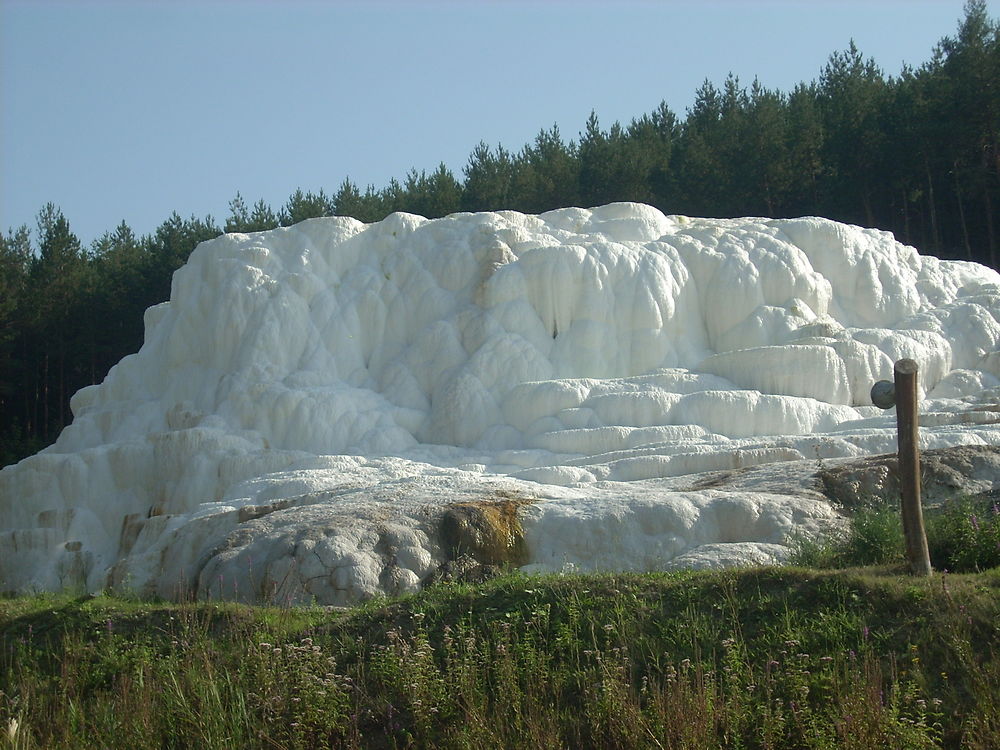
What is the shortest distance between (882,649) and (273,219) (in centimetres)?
4340

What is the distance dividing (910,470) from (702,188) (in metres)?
35.3

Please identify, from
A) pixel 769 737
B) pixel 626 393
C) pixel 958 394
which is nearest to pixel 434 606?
pixel 769 737

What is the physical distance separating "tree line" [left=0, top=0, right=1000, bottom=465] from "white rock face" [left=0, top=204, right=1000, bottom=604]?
366 inches

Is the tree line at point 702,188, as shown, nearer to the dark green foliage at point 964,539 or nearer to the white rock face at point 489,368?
the white rock face at point 489,368

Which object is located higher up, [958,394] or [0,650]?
[958,394]

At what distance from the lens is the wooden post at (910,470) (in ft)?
28.5

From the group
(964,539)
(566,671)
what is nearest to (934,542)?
(964,539)

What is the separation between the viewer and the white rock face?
69.9ft

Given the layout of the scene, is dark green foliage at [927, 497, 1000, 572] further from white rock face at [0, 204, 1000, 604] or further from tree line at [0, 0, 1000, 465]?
tree line at [0, 0, 1000, 465]

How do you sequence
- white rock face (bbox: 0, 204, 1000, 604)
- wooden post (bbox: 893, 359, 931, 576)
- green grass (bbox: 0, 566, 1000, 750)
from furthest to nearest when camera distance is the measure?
1. white rock face (bbox: 0, 204, 1000, 604)
2. wooden post (bbox: 893, 359, 931, 576)
3. green grass (bbox: 0, 566, 1000, 750)

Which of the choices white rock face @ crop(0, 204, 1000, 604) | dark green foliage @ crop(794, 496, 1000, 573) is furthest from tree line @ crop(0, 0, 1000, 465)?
dark green foliage @ crop(794, 496, 1000, 573)

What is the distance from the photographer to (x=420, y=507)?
1348 centimetres

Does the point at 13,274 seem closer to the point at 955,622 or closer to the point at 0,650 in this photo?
the point at 0,650

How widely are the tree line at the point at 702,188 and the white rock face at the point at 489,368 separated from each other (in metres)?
9.29
